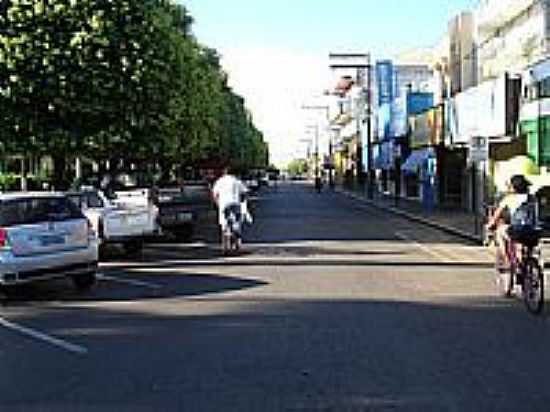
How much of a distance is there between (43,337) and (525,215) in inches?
247

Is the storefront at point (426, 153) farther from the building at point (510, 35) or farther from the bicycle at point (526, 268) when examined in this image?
the bicycle at point (526, 268)

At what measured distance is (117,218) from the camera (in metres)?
22.8

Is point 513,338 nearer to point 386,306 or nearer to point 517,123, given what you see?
point 386,306

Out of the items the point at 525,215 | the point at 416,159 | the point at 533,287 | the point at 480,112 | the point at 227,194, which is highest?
the point at 480,112

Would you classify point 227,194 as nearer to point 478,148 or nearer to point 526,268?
point 478,148

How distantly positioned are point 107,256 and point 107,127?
8.99m

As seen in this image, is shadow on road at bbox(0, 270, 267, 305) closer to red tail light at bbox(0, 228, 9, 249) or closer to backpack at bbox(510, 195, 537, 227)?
red tail light at bbox(0, 228, 9, 249)

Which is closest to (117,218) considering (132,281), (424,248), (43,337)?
(132,281)

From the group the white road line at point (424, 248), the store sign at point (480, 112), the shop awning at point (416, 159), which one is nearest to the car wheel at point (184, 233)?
the white road line at point (424, 248)

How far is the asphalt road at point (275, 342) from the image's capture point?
876cm

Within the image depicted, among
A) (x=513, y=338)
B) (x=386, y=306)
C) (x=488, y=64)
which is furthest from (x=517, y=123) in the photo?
(x=513, y=338)

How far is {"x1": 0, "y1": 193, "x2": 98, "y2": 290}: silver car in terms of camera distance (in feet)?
51.9

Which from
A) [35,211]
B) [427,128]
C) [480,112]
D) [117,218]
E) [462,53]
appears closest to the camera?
[35,211]

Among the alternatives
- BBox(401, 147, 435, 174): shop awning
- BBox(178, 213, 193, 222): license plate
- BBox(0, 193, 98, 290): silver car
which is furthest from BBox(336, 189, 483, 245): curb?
BBox(0, 193, 98, 290): silver car
